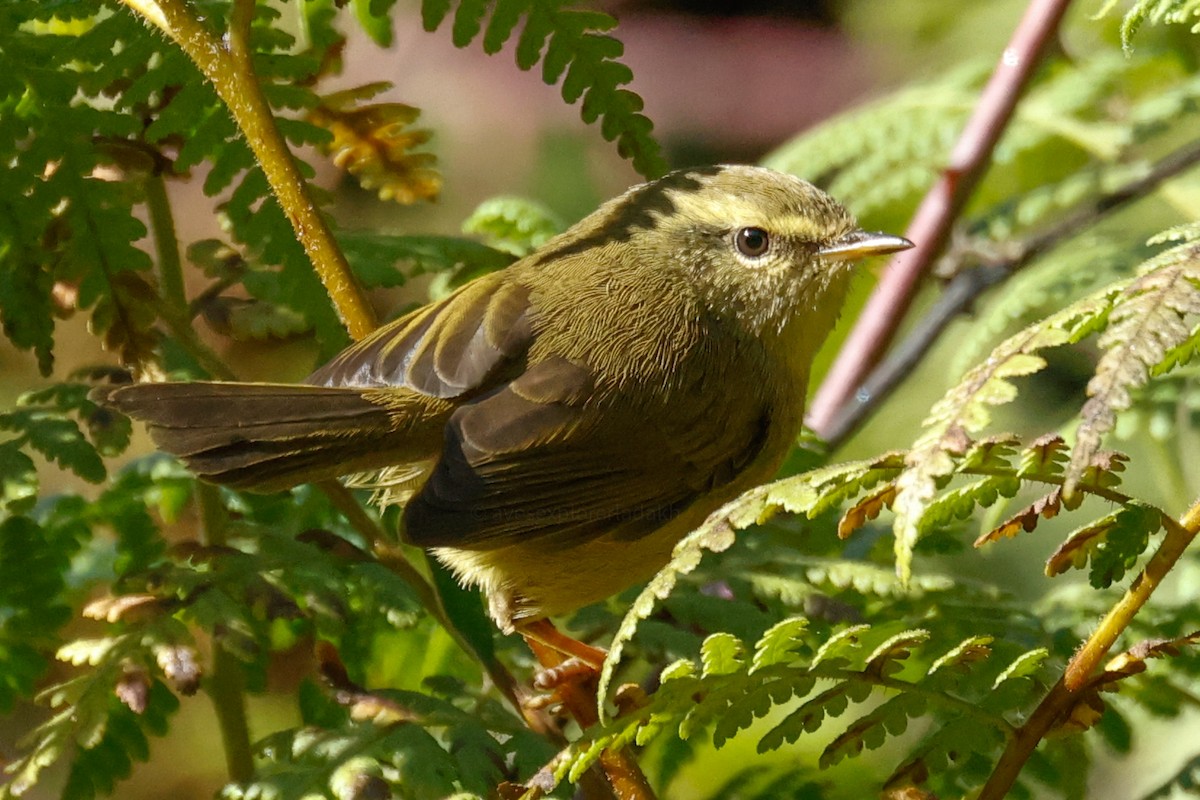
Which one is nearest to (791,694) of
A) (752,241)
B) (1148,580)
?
(1148,580)

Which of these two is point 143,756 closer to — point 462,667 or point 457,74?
point 462,667

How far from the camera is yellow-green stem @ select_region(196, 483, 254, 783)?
2029 mm

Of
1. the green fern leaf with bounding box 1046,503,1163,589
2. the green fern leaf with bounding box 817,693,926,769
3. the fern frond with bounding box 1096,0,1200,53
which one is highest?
the fern frond with bounding box 1096,0,1200,53

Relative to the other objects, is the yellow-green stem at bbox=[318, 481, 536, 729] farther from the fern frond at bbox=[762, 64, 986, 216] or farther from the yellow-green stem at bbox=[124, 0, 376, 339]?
the fern frond at bbox=[762, 64, 986, 216]

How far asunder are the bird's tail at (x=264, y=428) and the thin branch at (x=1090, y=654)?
1026mm

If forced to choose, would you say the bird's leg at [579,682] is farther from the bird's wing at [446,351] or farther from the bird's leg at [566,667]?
the bird's wing at [446,351]

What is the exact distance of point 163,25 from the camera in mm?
1675

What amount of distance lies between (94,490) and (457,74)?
2552 millimetres

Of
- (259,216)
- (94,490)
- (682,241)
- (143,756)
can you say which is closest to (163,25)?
(259,216)

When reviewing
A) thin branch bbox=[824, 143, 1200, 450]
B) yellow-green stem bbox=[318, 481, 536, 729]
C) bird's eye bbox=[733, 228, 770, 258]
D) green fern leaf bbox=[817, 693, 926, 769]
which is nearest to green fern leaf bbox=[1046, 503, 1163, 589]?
green fern leaf bbox=[817, 693, 926, 769]

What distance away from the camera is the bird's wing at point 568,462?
2.10 m

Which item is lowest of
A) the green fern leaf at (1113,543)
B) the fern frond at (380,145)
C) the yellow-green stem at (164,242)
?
the yellow-green stem at (164,242)

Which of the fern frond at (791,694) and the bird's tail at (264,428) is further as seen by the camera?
the bird's tail at (264,428)

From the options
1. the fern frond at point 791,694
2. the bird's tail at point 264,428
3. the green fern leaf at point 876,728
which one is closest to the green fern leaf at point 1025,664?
the fern frond at point 791,694
